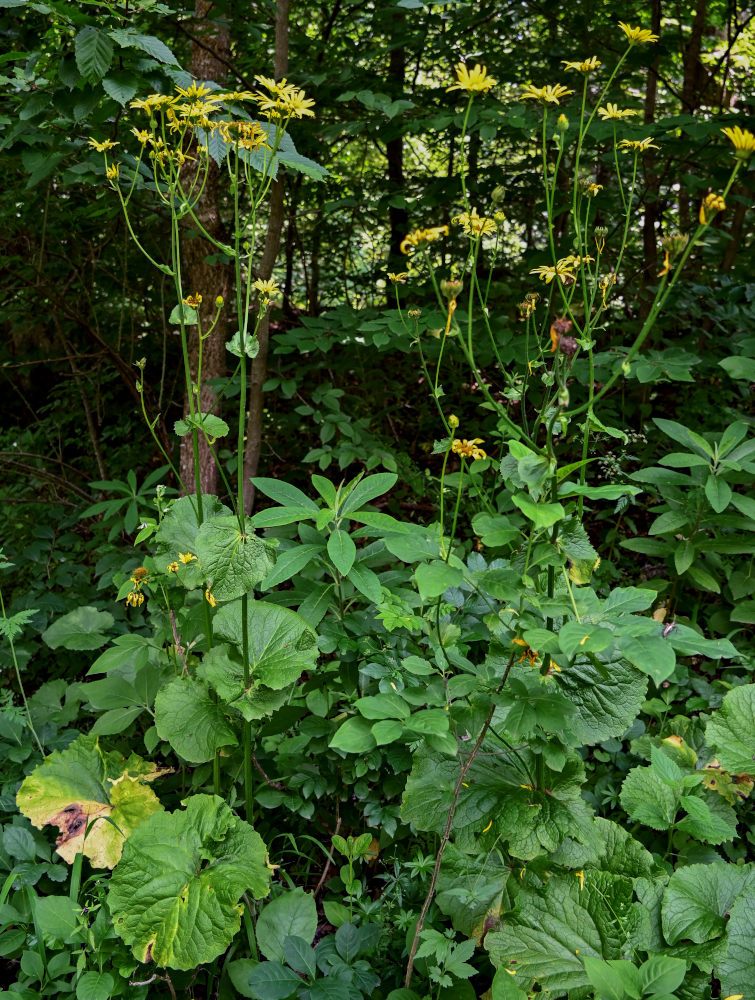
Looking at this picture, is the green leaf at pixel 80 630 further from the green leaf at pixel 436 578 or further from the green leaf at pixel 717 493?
the green leaf at pixel 717 493

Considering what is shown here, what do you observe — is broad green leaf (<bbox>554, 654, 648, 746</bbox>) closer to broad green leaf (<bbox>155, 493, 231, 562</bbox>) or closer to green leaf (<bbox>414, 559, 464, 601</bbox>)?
green leaf (<bbox>414, 559, 464, 601</bbox>)

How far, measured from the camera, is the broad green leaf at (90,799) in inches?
68.0

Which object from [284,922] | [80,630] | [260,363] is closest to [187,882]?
[284,922]

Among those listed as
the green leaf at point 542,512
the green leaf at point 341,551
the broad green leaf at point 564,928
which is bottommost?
the broad green leaf at point 564,928

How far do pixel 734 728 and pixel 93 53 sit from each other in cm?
230

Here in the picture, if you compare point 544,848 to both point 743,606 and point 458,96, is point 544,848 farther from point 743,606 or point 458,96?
point 458,96

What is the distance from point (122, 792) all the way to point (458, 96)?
3341mm

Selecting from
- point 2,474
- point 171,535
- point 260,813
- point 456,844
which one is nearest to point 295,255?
point 2,474

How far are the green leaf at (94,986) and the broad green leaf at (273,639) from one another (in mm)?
637

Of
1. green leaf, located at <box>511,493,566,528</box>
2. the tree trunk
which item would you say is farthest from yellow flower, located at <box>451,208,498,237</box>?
the tree trunk

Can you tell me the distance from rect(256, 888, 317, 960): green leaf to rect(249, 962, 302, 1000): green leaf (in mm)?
98

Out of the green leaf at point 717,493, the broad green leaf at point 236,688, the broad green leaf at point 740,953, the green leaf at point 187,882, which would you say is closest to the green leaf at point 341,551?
the broad green leaf at point 236,688

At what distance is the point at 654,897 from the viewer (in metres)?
1.50

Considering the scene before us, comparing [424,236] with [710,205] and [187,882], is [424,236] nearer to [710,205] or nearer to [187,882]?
[710,205]
